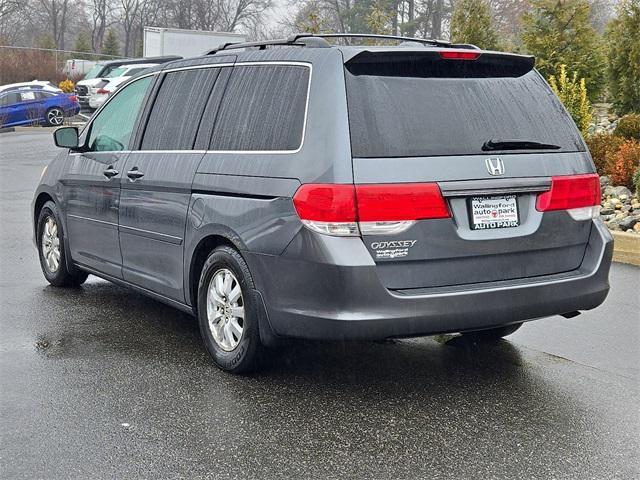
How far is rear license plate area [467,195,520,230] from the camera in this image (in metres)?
4.45

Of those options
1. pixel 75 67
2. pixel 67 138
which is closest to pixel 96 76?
pixel 75 67

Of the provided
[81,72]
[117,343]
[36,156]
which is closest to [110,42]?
[81,72]

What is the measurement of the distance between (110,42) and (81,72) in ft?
49.3

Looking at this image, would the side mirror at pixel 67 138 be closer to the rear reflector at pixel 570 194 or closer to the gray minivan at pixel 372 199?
the gray minivan at pixel 372 199

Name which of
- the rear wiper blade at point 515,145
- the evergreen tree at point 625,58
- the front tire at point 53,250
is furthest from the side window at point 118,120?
the evergreen tree at point 625,58

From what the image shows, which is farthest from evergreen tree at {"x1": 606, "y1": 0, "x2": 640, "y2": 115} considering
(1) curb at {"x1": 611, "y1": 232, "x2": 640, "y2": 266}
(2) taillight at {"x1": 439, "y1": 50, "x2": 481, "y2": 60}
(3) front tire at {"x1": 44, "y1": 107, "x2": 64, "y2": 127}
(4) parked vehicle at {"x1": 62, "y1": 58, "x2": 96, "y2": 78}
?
(4) parked vehicle at {"x1": 62, "y1": 58, "x2": 96, "y2": 78}

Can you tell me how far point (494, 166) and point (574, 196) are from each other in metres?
0.58

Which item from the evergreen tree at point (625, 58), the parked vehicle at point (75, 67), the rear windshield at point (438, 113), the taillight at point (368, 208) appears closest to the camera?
the taillight at point (368, 208)

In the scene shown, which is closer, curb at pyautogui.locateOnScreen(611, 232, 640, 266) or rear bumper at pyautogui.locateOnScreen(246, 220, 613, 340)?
rear bumper at pyautogui.locateOnScreen(246, 220, 613, 340)

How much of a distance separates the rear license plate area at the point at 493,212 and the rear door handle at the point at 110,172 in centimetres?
274

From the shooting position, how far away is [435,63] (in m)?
4.67

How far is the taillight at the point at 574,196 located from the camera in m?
4.69

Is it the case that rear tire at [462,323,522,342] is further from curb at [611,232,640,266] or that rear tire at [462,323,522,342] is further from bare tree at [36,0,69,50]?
bare tree at [36,0,69,50]

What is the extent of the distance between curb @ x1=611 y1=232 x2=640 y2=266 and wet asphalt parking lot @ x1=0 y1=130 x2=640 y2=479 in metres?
2.58
